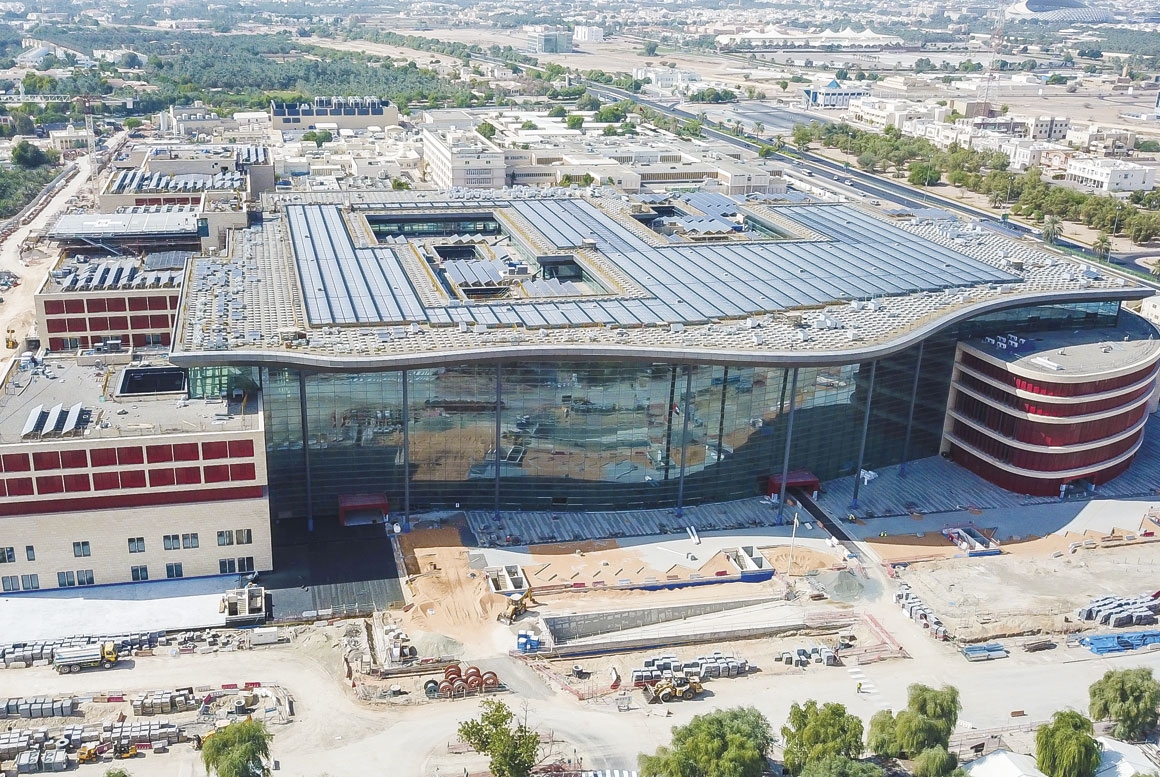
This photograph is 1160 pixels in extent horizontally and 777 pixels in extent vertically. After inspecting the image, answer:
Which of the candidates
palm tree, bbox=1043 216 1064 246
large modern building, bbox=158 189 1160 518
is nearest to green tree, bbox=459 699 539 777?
large modern building, bbox=158 189 1160 518

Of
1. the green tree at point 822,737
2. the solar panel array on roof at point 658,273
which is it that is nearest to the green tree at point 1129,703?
the green tree at point 822,737

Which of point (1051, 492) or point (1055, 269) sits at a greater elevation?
point (1055, 269)

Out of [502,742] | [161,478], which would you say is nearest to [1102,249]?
[502,742]

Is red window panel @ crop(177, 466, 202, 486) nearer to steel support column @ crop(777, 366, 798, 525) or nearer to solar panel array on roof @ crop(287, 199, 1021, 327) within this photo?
solar panel array on roof @ crop(287, 199, 1021, 327)

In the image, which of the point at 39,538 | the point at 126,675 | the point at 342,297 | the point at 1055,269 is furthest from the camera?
the point at 1055,269

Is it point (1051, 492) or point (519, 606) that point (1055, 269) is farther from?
point (519, 606)

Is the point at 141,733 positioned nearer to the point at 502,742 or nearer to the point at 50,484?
the point at 502,742

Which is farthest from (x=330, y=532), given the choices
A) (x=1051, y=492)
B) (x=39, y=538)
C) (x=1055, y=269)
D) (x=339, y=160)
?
(x=339, y=160)
